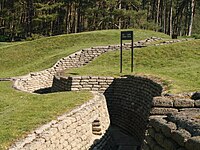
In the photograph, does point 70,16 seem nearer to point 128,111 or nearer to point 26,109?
point 128,111

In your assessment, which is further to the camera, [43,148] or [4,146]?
[43,148]

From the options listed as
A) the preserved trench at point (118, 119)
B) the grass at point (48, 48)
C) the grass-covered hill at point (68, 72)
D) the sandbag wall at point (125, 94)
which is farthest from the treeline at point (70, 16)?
the sandbag wall at point (125, 94)

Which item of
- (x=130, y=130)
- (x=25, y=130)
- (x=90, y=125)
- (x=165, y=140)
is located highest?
(x=165, y=140)

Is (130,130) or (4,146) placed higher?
(4,146)

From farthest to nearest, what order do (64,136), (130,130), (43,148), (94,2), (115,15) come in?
(94,2), (115,15), (130,130), (64,136), (43,148)

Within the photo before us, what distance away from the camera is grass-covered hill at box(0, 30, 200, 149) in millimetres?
9859

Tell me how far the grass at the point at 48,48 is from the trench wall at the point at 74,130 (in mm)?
14005

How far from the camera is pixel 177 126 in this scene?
5395 millimetres

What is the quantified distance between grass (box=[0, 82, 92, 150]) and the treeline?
29.4 meters

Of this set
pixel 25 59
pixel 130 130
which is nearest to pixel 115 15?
pixel 25 59

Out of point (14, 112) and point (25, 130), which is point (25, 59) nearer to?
point (14, 112)

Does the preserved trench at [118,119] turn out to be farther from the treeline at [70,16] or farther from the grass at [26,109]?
the treeline at [70,16]

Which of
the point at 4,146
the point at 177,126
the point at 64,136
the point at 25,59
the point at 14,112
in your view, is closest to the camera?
the point at 177,126

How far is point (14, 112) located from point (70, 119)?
1.69 m
